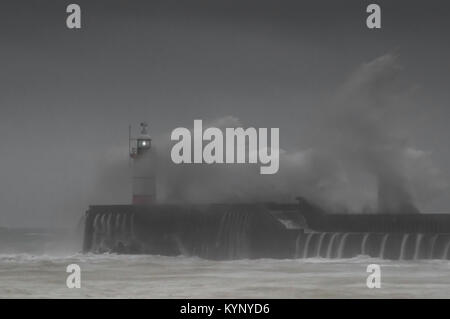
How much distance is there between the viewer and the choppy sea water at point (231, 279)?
1967cm

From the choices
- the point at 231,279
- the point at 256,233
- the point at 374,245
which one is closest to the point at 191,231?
the point at 256,233

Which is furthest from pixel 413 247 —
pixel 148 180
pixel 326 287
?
pixel 148 180

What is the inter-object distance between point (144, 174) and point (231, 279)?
14007 millimetres

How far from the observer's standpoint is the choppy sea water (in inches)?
774

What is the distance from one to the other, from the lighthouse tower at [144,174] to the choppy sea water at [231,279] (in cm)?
610

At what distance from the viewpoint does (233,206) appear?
3159 cm

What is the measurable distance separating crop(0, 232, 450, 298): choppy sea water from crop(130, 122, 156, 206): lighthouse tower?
6102mm

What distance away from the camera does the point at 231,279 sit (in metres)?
23.0

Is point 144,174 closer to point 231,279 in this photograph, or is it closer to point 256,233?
point 256,233

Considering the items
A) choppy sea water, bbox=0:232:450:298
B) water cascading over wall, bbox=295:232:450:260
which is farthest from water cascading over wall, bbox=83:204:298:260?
choppy sea water, bbox=0:232:450:298

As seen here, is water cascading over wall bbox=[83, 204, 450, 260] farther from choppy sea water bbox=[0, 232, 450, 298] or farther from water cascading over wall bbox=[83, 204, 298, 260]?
choppy sea water bbox=[0, 232, 450, 298]

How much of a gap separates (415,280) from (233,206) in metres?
10.8
